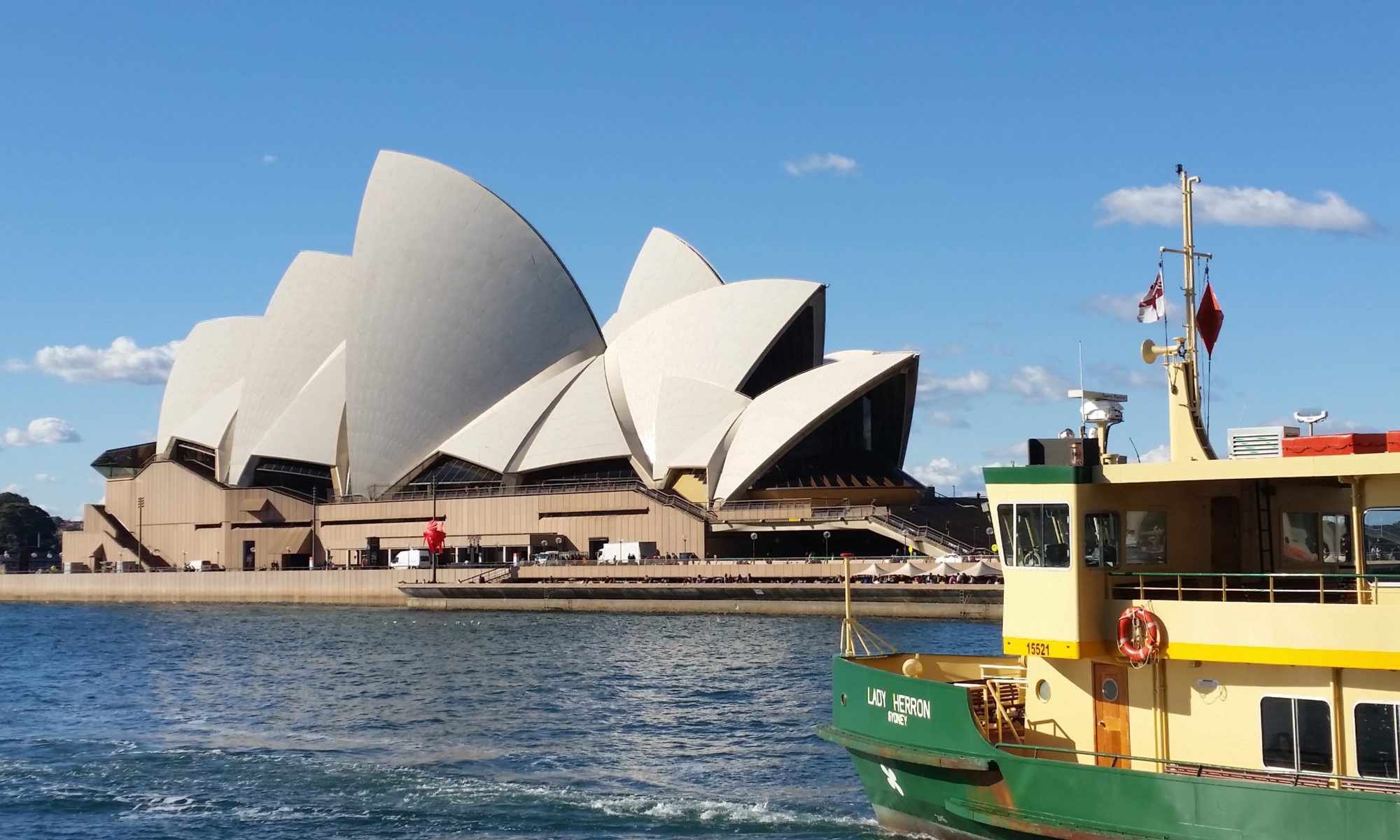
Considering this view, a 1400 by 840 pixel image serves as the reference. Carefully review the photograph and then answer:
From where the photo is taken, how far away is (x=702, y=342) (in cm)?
7038

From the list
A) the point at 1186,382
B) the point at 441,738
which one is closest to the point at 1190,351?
the point at 1186,382

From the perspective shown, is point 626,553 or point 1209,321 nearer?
point 1209,321

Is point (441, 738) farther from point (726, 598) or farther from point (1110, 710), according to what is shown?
point (726, 598)

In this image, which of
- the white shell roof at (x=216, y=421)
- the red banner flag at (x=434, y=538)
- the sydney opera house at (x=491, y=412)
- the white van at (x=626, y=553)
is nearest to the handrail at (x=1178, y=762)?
the sydney opera house at (x=491, y=412)

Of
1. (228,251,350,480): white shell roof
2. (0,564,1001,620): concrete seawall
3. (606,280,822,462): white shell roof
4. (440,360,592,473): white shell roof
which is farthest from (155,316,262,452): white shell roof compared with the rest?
(606,280,822,462): white shell roof

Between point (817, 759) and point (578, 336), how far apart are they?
5667 centimetres

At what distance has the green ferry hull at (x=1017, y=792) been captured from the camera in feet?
40.2

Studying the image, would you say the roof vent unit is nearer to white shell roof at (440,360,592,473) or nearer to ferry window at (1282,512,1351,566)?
ferry window at (1282,512,1351,566)

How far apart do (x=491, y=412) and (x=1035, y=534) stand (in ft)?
204

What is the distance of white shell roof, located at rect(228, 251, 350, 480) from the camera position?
270 ft

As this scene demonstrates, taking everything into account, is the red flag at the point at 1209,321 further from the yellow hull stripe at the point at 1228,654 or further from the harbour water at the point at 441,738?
the harbour water at the point at 441,738

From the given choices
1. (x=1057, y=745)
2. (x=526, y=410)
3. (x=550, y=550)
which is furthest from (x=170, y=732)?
(x=526, y=410)

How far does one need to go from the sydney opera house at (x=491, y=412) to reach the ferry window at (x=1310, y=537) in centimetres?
4575

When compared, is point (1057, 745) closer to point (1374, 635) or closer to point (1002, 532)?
point (1002, 532)
